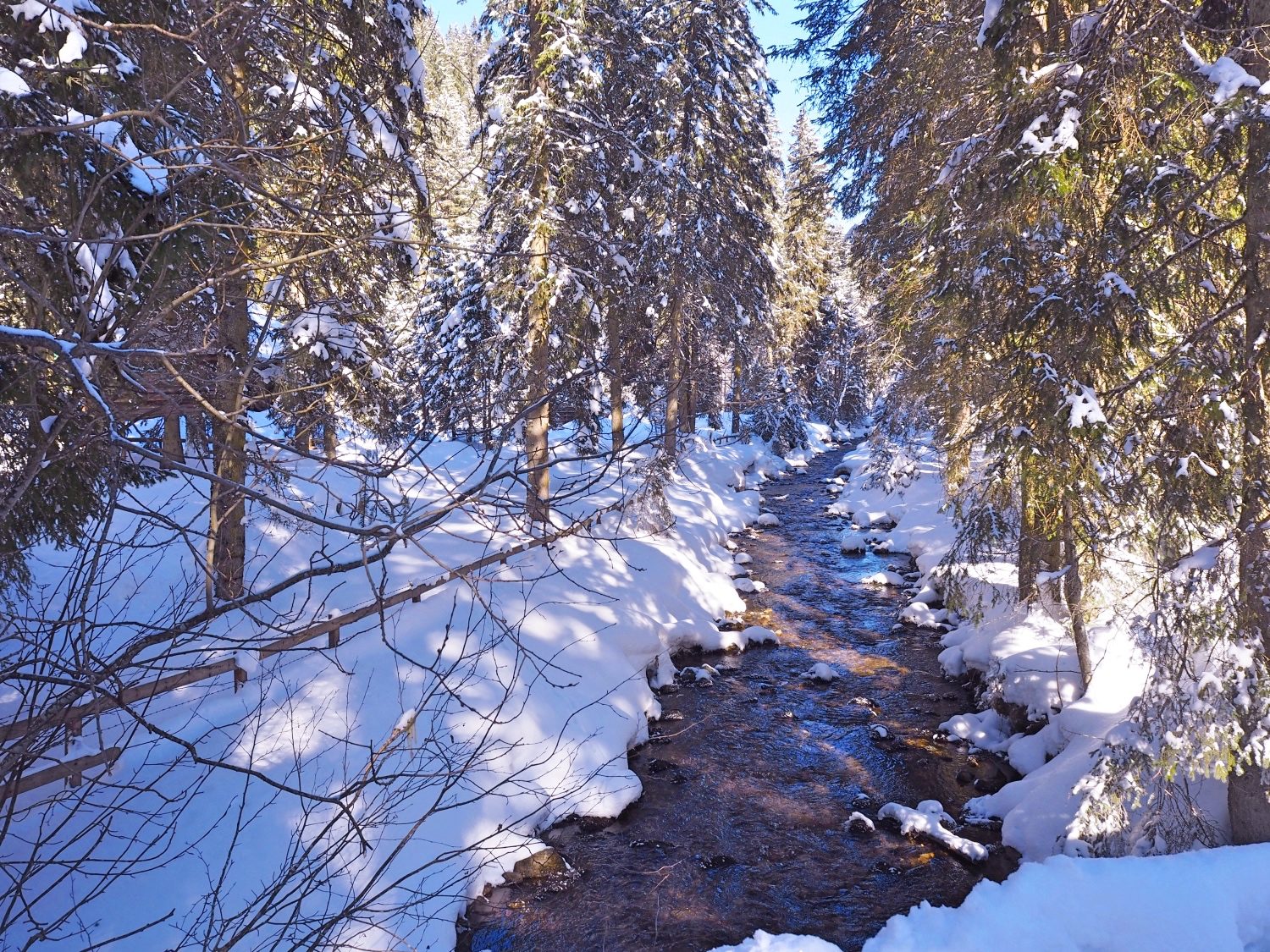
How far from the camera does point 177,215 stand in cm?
236

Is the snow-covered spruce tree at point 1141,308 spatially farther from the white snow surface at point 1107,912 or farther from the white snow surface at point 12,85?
the white snow surface at point 12,85

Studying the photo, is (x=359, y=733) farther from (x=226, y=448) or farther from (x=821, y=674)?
(x=821, y=674)

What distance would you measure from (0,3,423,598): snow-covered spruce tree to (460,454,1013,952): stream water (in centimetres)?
478

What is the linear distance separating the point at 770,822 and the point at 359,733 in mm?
4352

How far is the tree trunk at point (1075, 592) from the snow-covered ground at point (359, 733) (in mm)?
4088

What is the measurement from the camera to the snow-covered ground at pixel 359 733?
8.57 feet

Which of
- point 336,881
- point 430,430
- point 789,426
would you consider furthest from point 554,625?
point 789,426

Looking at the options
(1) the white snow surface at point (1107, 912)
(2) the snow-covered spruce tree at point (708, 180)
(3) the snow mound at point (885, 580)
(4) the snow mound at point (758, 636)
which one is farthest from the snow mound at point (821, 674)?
(2) the snow-covered spruce tree at point (708, 180)

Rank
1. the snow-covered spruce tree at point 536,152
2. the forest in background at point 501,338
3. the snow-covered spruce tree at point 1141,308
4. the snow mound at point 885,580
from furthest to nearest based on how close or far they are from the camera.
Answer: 1. the snow mound at point 885,580
2. the snow-covered spruce tree at point 536,152
3. the snow-covered spruce tree at point 1141,308
4. the forest in background at point 501,338

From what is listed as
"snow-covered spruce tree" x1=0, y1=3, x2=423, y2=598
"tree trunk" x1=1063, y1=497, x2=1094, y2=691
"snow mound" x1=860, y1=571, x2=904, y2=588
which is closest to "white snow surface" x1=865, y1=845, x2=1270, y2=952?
"tree trunk" x1=1063, y1=497, x2=1094, y2=691

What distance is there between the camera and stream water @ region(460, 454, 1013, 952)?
19.4 ft

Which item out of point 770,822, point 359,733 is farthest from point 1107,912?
point 359,733

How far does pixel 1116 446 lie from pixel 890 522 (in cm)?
1519

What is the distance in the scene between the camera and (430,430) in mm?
2256
